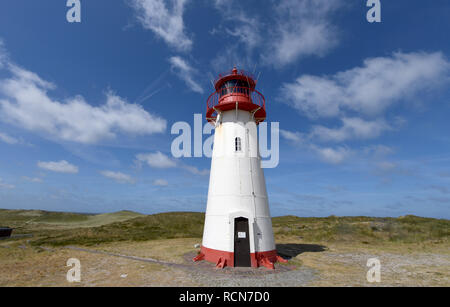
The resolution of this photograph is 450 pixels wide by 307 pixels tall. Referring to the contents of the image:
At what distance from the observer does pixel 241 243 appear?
1325 cm

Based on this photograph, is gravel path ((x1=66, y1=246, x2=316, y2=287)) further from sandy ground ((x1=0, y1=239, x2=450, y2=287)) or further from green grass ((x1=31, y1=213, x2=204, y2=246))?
green grass ((x1=31, y1=213, x2=204, y2=246))

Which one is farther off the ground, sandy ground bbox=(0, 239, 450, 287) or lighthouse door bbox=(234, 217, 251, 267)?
lighthouse door bbox=(234, 217, 251, 267)

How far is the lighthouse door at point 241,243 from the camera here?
13.1m

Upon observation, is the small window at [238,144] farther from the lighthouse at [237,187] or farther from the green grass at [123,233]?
the green grass at [123,233]

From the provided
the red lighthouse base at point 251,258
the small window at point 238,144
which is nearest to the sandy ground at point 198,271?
Answer: the red lighthouse base at point 251,258

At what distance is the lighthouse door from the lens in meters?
13.1

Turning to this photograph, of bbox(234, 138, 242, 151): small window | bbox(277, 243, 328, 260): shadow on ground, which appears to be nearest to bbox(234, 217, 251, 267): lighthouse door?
bbox(277, 243, 328, 260): shadow on ground

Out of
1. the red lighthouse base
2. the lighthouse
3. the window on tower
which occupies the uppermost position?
the window on tower

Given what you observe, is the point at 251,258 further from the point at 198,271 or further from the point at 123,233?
the point at 123,233

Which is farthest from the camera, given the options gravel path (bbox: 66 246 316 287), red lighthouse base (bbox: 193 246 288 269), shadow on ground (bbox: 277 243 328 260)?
shadow on ground (bbox: 277 243 328 260)
